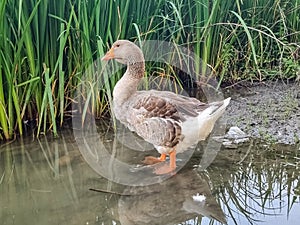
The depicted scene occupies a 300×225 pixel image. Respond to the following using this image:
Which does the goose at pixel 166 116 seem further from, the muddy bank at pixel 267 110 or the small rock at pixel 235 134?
the muddy bank at pixel 267 110

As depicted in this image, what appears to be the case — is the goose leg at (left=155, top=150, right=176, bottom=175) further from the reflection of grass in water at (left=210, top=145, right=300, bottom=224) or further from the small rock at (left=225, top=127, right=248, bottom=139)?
the small rock at (left=225, top=127, right=248, bottom=139)

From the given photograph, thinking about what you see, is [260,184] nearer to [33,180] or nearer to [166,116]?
[166,116]

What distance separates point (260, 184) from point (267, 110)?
4.64ft

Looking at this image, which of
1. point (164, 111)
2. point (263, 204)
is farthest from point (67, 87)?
point (263, 204)

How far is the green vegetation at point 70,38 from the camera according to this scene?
11.8 ft

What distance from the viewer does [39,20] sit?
12.3ft

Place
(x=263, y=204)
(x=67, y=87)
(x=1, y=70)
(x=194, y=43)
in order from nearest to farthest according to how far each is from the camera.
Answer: (x=263, y=204) → (x=1, y=70) → (x=67, y=87) → (x=194, y=43)

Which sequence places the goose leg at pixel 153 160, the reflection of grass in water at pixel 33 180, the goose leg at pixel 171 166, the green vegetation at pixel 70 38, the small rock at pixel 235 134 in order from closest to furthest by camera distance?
the reflection of grass in water at pixel 33 180 < the goose leg at pixel 171 166 < the goose leg at pixel 153 160 < the green vegetation at pixel 70 38 < the small rock at pixel 235 134

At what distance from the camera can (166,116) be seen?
3.18 meters

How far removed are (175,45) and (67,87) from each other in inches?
39.6

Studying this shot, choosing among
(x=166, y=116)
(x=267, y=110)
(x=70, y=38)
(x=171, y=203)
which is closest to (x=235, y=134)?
(x=267, y=110)

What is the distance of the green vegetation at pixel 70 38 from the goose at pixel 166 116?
0.54m

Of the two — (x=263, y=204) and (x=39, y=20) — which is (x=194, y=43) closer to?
(x=39, y=20)

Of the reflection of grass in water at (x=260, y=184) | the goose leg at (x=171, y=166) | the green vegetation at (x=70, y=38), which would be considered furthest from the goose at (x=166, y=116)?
the green vegetation at (x=70, y=38)
